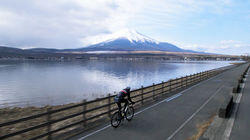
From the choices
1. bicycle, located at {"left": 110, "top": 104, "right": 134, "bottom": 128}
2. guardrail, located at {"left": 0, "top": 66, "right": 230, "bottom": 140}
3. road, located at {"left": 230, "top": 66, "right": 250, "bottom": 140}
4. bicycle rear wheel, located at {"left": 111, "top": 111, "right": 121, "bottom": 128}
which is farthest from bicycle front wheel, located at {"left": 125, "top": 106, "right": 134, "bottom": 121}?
road, located at {"left": 230, "top": 66, "right": 250, "bottom": 140}

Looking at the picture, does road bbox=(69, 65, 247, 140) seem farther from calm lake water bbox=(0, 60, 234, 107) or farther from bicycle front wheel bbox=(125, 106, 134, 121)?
calm lake water bbox=(0, 60, 234, 107)

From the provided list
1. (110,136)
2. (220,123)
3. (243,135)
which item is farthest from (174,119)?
(110,136)

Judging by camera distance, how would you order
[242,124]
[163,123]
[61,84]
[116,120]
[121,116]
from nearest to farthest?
[116,120]
[121,116]
[242,124]
[163,123]
[61,84]

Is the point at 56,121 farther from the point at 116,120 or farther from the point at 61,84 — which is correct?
the point at 61,84

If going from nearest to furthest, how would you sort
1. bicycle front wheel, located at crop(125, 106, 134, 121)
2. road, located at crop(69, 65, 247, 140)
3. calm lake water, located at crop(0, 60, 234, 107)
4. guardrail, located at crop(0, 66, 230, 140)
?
guardrail, located at crop(0, 66, 230, 140)
road, located at crop(69, 65, 247, 140)
bicycle front wheel, located at crop(125, 106, 134, 121)
calm lake water, located at crop(0, 60, 234, 107)

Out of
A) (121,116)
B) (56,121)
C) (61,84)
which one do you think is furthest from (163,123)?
(61,84)

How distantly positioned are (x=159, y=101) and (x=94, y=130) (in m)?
7.23

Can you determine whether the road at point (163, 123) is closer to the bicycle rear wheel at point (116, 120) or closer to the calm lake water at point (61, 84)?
the bicycle rear wheel at point (116, 120)

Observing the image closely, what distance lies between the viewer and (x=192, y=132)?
822 cm

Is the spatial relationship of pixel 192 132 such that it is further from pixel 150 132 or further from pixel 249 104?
pixel 249 104

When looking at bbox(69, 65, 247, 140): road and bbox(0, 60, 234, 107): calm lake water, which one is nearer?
bbox(69, 65, 247, 140): road

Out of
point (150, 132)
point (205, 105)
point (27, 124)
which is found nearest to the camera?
point (150, 132)

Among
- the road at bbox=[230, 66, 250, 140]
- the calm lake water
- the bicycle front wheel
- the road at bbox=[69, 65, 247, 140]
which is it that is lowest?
the calm lake water

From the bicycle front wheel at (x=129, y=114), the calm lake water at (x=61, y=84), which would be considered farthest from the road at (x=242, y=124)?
the calm lake water at (x=61, y=84)
